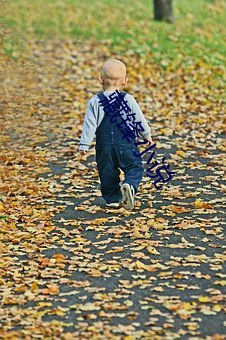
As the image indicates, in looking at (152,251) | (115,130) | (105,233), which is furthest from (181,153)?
(152,251)

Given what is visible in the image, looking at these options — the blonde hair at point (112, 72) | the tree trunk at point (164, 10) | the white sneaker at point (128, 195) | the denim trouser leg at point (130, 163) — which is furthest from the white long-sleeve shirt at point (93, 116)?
the tree trunk at point (164, 10)

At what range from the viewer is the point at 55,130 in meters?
11.5

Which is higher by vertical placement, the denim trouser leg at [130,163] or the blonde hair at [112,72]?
the blonde hair at [112,72]

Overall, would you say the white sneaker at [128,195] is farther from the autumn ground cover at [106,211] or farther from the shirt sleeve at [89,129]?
the shirt sleeve at [89,129]

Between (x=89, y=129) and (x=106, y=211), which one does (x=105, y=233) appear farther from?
(x=89, y=129)

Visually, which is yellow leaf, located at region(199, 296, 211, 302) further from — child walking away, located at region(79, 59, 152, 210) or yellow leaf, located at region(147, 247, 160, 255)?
child walking away, located at region(79, 59, 152, 210)

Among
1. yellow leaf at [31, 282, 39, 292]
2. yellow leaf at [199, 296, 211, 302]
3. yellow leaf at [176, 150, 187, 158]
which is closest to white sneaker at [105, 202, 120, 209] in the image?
yellow leaf at [31, 282, 39, 292]

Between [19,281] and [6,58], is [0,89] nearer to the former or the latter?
[6,58]

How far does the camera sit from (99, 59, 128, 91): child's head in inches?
290

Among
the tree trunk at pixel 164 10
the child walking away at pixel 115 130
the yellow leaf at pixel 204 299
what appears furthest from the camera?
the tree trunk at pixel 164 10

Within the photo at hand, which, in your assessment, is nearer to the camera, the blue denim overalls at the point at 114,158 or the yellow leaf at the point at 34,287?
the yellow leaf at the point at 34,287

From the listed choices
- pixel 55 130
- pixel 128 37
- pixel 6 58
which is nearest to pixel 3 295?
pixel 55 130

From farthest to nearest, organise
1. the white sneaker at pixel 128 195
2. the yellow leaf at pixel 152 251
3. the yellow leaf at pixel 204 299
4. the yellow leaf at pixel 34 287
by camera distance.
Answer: the white sneaker at pixel 128 195
the yellow leaf at pixel 152 251
the yellow leaf at pixel 34 287
the yellow leaf at pixel 204 299

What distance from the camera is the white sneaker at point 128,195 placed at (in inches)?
288
